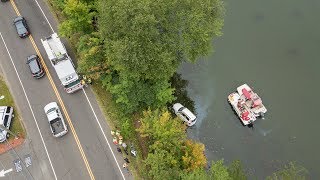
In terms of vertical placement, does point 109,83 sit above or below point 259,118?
above

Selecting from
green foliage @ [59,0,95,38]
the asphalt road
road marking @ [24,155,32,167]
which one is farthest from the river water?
road marking @ [24,155,32,167]

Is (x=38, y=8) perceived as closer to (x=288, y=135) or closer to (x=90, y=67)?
(x=90, y=67)

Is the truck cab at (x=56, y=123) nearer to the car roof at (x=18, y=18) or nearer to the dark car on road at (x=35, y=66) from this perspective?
the dark car on road at (x=35, y=66)

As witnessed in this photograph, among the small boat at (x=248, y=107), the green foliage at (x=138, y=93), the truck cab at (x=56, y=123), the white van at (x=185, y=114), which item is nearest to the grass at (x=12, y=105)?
the truck cab at (x=56, y=123)

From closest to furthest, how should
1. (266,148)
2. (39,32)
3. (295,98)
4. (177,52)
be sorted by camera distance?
(177,52) → (266,148) → (295,98) → (39,32)

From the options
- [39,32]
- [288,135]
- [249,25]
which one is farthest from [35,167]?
[249,25]

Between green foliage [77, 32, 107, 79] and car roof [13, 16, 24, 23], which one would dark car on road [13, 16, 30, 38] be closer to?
car roof [13, 16, 24, 23]
